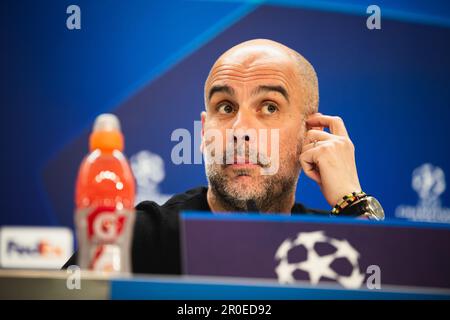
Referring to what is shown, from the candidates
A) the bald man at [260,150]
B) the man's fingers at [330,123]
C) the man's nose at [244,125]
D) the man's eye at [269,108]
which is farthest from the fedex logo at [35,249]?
the man's fingers at [330,123]

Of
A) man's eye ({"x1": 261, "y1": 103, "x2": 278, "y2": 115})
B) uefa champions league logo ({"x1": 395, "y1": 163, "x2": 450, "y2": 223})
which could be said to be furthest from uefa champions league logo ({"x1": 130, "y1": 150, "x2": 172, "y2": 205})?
uefa champions league logo ({"x1": 395, "y1": 163, "x2": 450, "y2": 223})

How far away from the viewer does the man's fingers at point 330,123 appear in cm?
187

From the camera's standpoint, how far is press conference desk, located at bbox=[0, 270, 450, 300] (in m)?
1.59

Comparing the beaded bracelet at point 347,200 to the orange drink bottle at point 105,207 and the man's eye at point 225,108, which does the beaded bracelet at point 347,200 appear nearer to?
the man's eye at point 225,108

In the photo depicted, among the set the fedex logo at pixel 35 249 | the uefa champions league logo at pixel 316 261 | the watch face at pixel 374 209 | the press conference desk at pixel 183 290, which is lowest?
the press conference desk at pixel 183 290

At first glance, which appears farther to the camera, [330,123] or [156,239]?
[330,123]

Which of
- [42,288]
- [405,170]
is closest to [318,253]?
[405,170]

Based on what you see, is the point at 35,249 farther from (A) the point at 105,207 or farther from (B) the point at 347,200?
(B) the point at 347,200

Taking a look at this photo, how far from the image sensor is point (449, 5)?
2.02m

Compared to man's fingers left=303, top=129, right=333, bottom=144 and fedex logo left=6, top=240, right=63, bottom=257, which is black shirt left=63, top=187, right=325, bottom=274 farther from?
man's fingers left=303, top=129, right=333, bottom=144

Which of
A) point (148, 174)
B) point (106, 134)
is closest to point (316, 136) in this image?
point (148, 174)

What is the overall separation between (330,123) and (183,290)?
0.70 metres

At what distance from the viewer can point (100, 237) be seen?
1.30 metres

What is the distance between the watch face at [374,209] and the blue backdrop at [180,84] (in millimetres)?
103
